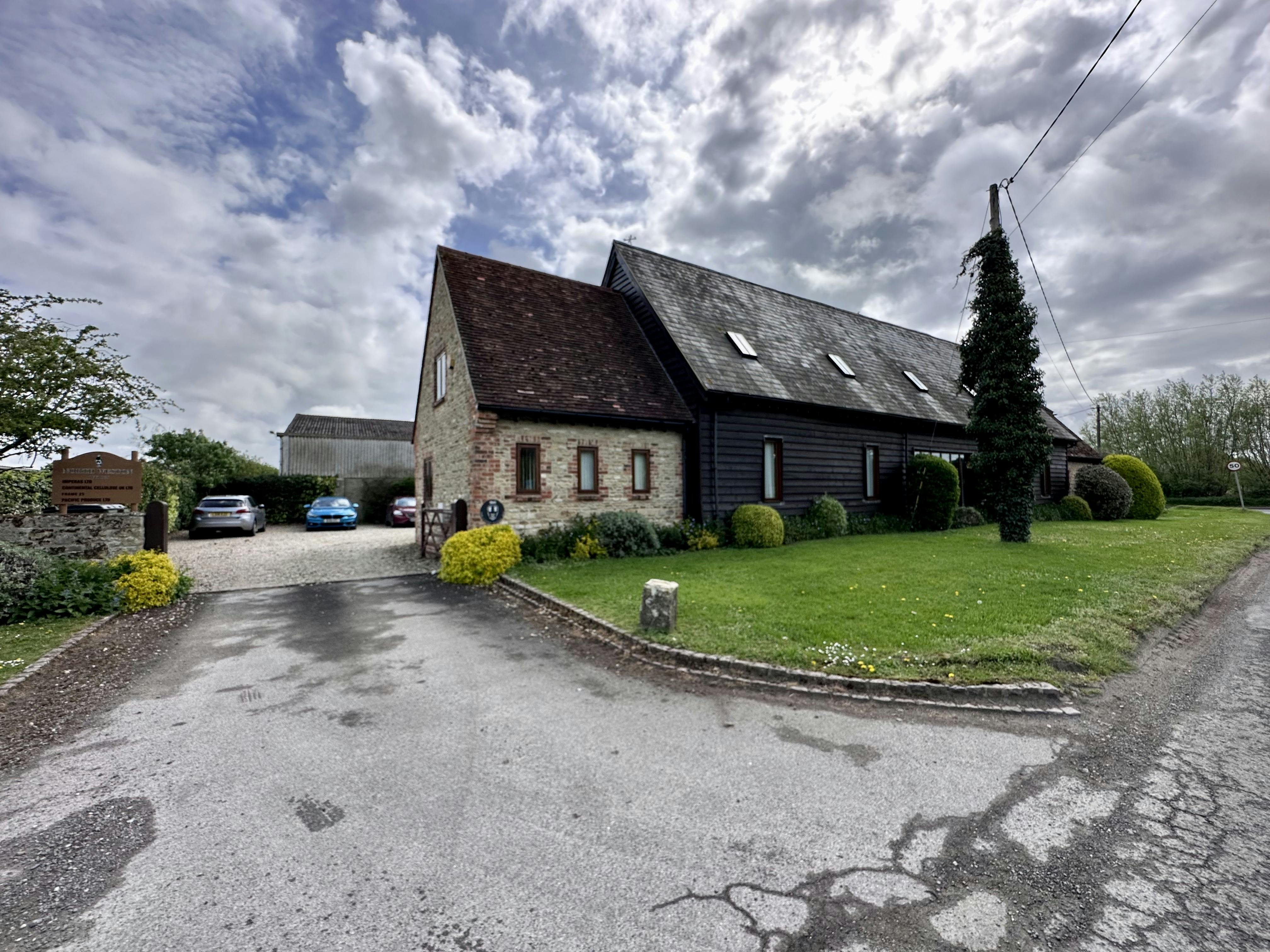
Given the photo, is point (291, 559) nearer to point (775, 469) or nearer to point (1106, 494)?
point (775, 469)

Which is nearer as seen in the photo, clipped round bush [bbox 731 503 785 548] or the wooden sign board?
the wooden sign board

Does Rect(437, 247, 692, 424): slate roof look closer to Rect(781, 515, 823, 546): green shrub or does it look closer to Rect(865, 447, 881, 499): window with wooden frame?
Rect(781, 515, 823, 546): green shrub

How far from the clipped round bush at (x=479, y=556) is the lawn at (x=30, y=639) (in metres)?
5.10

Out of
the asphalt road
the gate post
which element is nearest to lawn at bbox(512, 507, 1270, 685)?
the asphalt road

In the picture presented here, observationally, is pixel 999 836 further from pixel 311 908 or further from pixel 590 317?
pixel 590 317

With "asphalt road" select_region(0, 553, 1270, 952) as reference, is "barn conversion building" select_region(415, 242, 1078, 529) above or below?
above

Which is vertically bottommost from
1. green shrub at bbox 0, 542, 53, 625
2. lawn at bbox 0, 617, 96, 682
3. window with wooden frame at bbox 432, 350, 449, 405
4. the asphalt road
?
the asphalt road

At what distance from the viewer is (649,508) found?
1421cm

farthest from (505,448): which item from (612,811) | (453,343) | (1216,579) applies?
(1216,579)

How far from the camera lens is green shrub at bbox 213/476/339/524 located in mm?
26422

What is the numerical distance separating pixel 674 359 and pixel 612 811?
13.5 m

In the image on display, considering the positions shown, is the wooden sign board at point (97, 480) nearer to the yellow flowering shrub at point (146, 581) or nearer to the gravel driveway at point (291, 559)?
the yellow flowering shrub at point (146, 581)

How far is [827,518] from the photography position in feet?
52.9

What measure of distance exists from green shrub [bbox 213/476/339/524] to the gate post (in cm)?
1713
